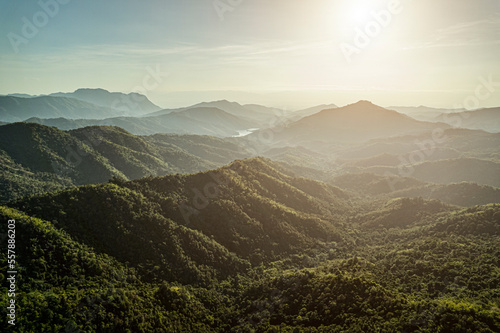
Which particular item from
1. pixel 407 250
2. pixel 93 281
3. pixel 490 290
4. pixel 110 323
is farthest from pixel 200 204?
pixel 490 290

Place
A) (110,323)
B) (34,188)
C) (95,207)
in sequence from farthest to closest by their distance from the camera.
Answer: (34,188) < (95,207) < (110,323)

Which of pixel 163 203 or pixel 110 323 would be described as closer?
pixel 110 323

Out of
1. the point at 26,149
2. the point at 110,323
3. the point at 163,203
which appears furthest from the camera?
the point at 26,149

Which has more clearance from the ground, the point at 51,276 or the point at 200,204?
the point at 200,204

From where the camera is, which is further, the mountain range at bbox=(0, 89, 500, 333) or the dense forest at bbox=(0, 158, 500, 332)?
the mountain range at bbox=(0, 89, 500, 333)

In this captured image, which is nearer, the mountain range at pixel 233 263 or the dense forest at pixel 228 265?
the dense forest at pixel 228 265

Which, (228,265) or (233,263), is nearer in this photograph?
(228,265)

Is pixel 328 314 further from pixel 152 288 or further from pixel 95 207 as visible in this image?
pixel 95 207

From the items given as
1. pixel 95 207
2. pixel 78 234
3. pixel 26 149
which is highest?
pixel 26 149
